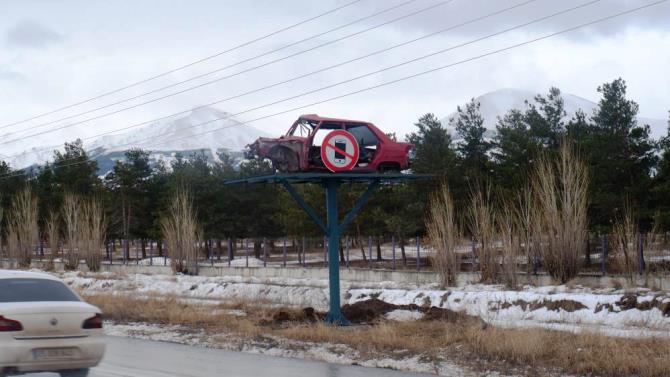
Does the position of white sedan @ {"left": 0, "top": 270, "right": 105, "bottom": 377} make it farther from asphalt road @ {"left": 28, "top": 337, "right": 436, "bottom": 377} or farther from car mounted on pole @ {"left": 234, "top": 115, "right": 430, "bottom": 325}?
car mounted on pole @ {"left": 234, "top": 115, "right": 430, "bottom": 325}

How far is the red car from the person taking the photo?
1888 centimetres

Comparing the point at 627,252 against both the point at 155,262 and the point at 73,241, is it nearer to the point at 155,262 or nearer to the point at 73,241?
the point at 73,241

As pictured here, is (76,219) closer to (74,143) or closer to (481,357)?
(74,143)

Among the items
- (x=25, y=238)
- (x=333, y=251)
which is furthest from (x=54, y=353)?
(x=25, y=238)

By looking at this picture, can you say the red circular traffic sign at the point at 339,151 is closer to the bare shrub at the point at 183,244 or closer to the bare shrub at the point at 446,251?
the bare shrub at the point at 446,251

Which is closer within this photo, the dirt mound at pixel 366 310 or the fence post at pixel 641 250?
the dirt mound at pixel 366 310

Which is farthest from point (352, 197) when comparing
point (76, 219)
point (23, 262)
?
point (23, 262)

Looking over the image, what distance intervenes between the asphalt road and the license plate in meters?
0.86

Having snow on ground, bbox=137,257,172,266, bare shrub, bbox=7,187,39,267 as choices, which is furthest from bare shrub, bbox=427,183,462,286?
bare shrub, bbox=7,187,39,267

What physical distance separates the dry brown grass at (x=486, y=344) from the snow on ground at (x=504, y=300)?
1.98 meters

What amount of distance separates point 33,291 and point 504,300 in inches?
555

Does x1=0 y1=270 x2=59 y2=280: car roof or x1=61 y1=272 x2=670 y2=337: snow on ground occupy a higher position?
x1=0 y1=270 x2=59 y2=280: car roof

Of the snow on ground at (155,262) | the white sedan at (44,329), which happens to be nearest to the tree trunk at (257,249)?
the snow on ground at (155,262)

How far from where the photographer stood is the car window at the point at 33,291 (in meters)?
11.0
